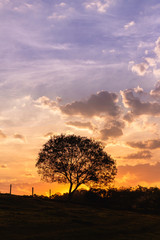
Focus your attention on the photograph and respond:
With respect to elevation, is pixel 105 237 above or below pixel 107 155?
below

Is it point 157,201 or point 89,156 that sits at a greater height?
point 89,156

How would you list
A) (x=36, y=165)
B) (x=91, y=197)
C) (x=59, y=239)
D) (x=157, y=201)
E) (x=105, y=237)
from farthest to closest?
(x=36, y=165) < (x=91, y=197) < (x=157, y=201) < (x=105, y=237) < (x=59, y=239)

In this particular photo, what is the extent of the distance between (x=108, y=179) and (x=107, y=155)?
17.7 feet

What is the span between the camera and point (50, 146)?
64188 mm

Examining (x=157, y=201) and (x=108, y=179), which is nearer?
(x=157, y=201)

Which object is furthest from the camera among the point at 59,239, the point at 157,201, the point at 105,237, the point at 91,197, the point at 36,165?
the point at 36,165

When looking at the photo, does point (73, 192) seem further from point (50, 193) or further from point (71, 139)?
point (71, 139)

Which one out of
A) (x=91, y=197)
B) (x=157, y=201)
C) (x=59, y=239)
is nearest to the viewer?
(x=59, y=239)

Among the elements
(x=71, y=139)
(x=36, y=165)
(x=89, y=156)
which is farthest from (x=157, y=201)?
(x=36, y=165)

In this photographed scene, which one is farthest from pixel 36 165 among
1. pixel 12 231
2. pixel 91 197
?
pixel 12 231

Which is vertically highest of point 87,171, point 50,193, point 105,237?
point 87,171

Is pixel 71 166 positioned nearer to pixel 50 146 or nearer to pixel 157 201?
pixel 50 146

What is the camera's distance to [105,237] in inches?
593

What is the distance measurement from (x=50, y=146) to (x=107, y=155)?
13.2 metres
